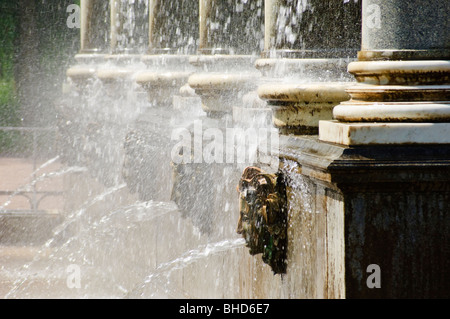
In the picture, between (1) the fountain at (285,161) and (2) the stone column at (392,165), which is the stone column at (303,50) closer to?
(1) the fountain at (285,161)

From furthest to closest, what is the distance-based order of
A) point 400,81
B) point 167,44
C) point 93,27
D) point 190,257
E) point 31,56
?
point 31,56
point 93,27
point 167,44
point 190,257
point 400,81

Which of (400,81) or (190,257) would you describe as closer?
(400,81)

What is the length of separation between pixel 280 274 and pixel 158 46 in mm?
5267

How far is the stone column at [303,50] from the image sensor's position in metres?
4.81

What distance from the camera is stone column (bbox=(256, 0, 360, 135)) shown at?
481cm

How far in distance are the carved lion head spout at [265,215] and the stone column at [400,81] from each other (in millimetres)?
602

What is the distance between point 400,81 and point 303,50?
46.6 inches

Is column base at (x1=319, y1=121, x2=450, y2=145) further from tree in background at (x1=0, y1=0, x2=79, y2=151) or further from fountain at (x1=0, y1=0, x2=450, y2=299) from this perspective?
tree in background at (x1=0, y1=0, x2=79, y2=151)

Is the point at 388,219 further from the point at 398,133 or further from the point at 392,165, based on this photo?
the point at 398,133

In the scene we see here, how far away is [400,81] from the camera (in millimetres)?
4027

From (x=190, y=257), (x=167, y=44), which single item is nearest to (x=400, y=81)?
A: (x=190, y=257)

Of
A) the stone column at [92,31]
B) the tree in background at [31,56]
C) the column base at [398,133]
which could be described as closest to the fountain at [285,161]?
the column base at [398,133]
